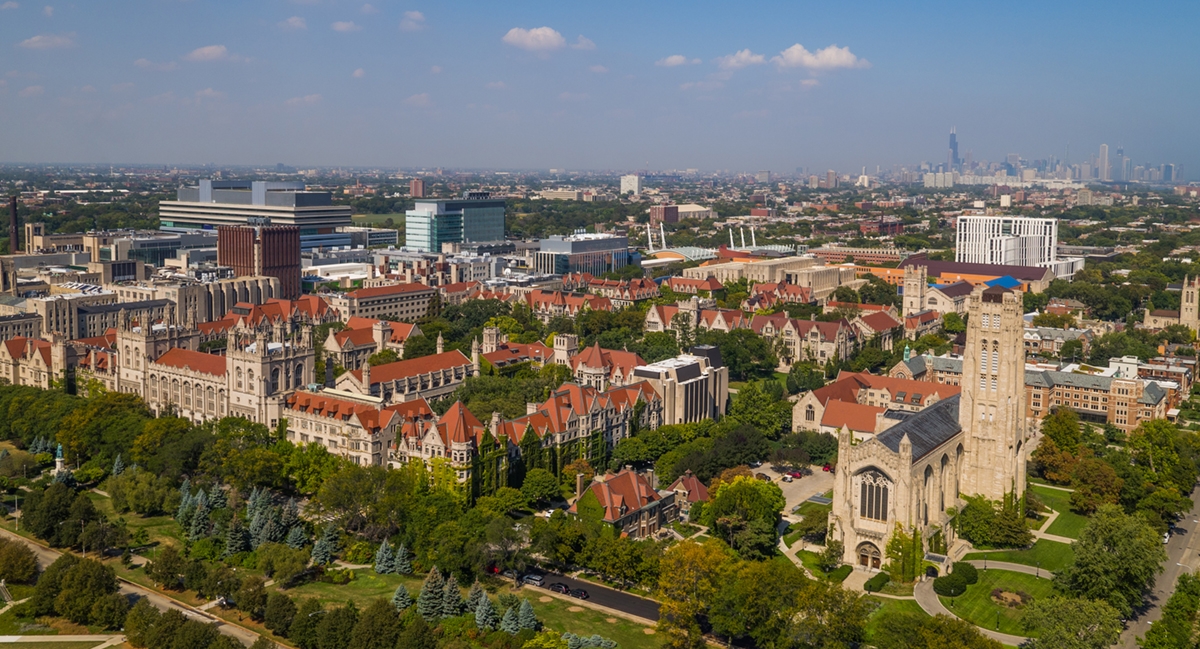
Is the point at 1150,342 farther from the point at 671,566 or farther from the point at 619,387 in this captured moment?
the point at 671,566

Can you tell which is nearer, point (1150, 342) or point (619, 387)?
point (619, 387)

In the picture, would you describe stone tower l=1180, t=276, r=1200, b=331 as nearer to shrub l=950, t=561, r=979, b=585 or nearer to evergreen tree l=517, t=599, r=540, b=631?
shrub l=950, t=561, r=979, b=585

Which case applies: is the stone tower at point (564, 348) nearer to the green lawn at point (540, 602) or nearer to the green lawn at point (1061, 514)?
the green lawn at point (540, 602)

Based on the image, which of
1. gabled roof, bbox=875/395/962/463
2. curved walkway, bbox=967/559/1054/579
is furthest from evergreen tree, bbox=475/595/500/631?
curved walkway, bbox=967/559/1054/579

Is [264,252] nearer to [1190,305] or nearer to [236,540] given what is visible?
[236,540]

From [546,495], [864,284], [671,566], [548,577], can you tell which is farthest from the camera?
[864,284]

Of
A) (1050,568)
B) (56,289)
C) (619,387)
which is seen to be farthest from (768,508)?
(56,289)

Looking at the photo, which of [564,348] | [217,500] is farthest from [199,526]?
[564,348]
